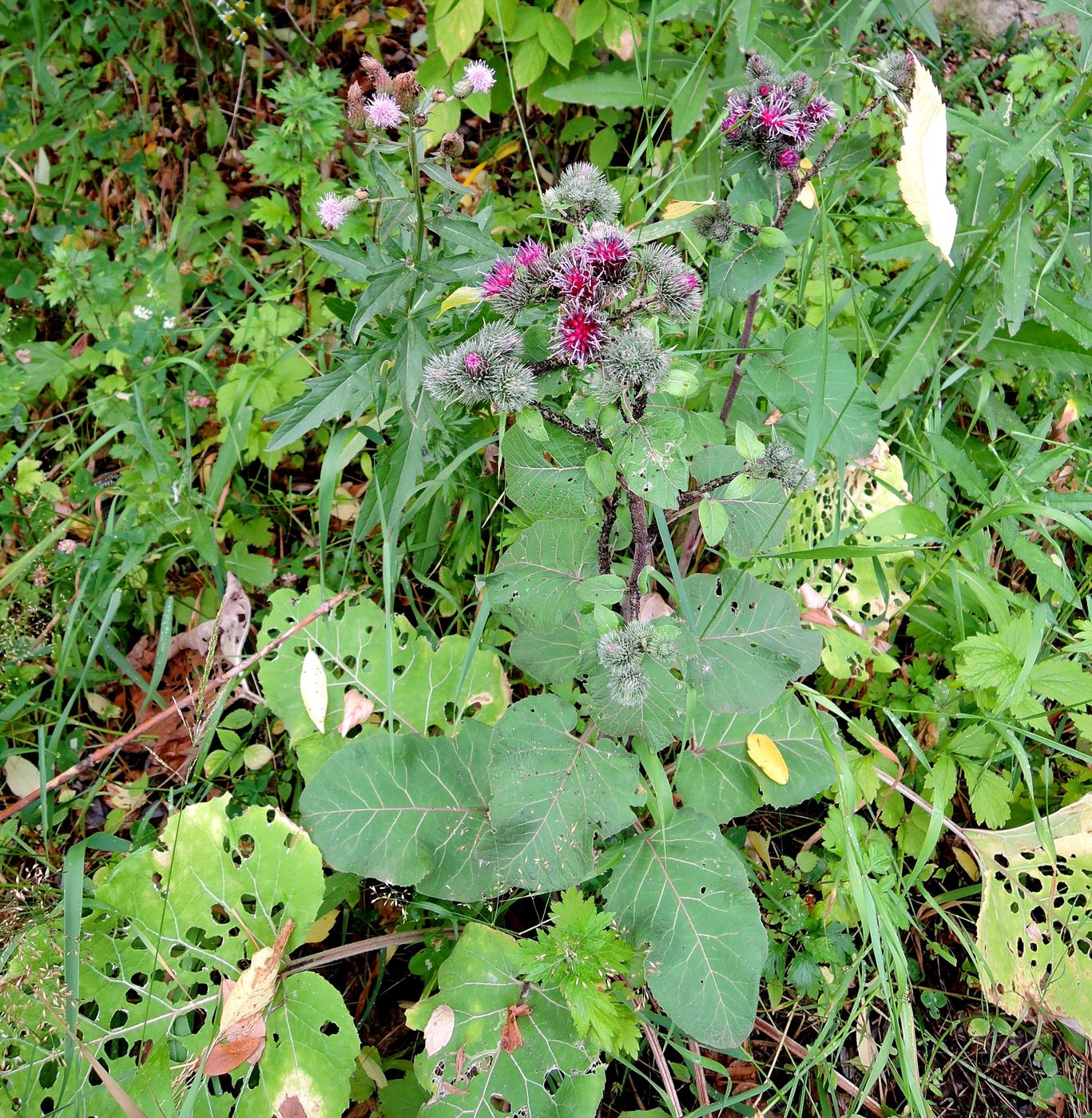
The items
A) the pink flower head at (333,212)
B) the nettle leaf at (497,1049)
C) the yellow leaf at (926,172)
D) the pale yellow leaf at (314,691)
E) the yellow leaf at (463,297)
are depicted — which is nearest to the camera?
the yellow leaf at (926,172)

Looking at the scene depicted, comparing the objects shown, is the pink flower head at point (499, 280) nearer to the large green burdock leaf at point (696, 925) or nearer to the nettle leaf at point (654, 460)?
the nettle leaf at point (654, 460)

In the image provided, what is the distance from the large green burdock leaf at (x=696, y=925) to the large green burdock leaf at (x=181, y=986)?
2.21ft

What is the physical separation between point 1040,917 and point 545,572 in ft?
5.31

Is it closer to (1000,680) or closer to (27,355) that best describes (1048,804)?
(1000,680)

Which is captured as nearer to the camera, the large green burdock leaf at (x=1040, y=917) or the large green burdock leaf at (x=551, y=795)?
the large green burdock leaf at (x=551, y=795)

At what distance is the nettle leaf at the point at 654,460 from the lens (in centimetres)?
150

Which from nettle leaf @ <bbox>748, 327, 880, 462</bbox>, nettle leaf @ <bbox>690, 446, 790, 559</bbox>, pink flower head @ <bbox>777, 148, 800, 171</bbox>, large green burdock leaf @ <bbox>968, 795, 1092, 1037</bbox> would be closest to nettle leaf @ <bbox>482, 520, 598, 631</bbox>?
nettle leaf @ <bbox>690, 446, 790, 559</bbox>

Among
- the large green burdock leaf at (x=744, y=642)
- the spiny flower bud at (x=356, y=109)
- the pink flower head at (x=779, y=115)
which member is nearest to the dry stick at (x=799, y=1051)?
the large green burdock leaf at (x=744, y=642)

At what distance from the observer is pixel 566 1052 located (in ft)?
5.91

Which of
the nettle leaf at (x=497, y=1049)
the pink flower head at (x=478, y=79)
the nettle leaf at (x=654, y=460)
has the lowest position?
the nettle leaf at (x=497, y=1049)

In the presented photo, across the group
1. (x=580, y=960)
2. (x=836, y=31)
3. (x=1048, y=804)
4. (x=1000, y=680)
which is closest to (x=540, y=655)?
(x=580, y=960)

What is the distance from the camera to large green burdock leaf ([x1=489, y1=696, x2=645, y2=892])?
1730 millimetres

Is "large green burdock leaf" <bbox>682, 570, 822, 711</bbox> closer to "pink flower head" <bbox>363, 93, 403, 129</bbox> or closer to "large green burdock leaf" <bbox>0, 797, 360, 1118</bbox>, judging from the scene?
"large green burdock leaf" <bbox>0, 797, 360, 1118</bbox>

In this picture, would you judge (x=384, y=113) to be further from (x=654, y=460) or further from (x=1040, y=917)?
(x=1040, y=917)
